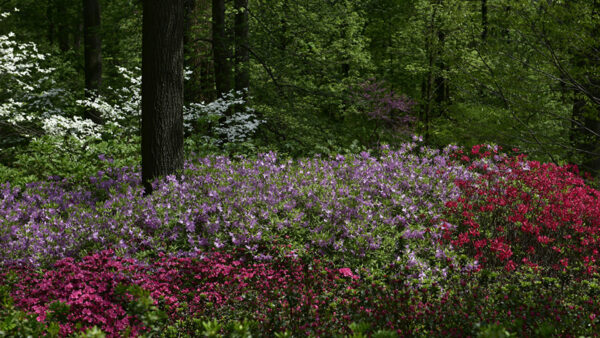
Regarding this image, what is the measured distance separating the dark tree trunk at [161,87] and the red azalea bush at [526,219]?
14.2 feet

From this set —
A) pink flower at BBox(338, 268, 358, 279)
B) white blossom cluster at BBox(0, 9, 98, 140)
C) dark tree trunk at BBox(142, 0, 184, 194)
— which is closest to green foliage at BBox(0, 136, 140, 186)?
white blossom cluster at BBox(0, 9, 98, 140)

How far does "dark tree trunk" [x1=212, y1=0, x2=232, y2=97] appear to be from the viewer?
10.1 metres

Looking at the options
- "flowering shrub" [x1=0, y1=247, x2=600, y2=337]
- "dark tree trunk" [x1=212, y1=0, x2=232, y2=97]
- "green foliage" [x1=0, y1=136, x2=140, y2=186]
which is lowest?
"flowering shrub" [x1=0, y1=247, x2=600, y2=337]

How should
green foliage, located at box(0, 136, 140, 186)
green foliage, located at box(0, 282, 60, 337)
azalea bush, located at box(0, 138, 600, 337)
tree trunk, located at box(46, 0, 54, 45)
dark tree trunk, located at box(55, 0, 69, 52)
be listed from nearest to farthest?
green foliage, located at box(0, 282, 60, 337), azalea bush, located at box(0, 138, 600, 337), green foliage, located at box(0, 136, 140, 186), dark tree trunk, located at box(55, 0, 69, 52), tree trunk, located at box(46, 0, 54, 45)

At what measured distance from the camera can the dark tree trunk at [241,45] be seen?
10078 mm

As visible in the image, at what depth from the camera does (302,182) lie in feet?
22.1

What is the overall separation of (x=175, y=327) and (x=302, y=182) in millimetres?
3303

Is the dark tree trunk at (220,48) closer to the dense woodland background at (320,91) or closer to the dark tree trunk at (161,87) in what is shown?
the dense woodland background at (320,91)

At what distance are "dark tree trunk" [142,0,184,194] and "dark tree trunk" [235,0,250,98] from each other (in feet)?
11.5

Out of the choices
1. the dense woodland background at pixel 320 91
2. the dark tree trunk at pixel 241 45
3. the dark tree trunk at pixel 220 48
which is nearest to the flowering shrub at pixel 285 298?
the dense woodland background at pixel 320 91

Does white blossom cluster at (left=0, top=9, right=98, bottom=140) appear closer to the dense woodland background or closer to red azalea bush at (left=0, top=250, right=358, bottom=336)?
the dense woodland background

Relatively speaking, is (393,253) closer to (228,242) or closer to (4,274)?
(228,242)

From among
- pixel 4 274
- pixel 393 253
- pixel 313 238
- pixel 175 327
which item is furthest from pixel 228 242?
pixel 4 274

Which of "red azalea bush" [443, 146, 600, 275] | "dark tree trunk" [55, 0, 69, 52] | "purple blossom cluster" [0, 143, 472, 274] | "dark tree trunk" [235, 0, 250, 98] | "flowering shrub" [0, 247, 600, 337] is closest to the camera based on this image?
"flowering shrub" [0, 247, 600, 337]
